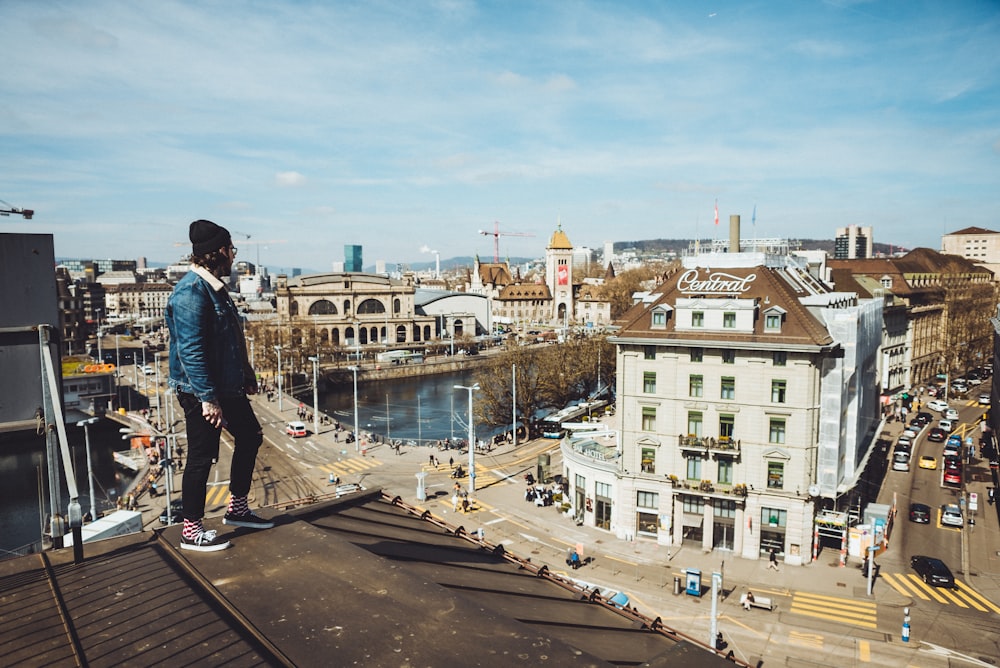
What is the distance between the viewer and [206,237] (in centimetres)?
754

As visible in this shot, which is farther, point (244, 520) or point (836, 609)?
point (836, 609)

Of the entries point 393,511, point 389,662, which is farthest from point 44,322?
point 389,662

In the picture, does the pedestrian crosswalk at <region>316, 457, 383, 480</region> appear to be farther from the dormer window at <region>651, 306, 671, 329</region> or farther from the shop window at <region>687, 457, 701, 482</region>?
the dormer window at <region>651, 306, 671, 329</region>

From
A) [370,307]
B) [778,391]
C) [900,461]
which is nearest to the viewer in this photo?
[778,391]

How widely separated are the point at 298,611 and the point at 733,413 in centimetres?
2876

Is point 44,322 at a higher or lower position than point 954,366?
higher

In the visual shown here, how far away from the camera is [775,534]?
101 ft

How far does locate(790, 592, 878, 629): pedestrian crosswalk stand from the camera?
2488 cm

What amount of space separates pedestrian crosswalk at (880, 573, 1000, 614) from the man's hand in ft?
98.4

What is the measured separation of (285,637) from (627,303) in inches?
6919

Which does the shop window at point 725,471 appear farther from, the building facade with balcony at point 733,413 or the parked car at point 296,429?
the parked car at point 296,429

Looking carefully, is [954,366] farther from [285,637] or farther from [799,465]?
[285,637]

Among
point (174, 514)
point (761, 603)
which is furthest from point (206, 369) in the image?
point (174, 514)

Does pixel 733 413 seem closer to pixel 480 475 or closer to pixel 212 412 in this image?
pixel 480 475
